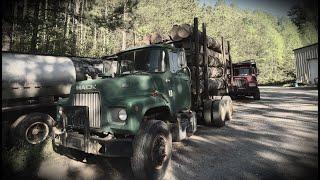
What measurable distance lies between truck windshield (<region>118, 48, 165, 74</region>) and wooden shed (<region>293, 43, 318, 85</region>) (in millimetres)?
28389

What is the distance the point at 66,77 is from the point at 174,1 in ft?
125

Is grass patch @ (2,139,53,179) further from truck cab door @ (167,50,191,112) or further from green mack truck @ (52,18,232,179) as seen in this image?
truck cab door @ (167,50,191,112)

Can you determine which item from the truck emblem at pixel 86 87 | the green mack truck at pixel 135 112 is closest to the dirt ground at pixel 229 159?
the green mack truck at pixel 135 112

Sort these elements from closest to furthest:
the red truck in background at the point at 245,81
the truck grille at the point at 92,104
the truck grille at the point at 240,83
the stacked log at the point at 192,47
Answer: the truck grille at the point at 92,104
the stacked log at the point at 192,47
the red truck in background at the point at 245,81
the truck grille at the point at 240,83

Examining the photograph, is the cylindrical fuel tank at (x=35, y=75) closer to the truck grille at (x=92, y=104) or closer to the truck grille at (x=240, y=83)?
the truck grille at (x=92, y=104)

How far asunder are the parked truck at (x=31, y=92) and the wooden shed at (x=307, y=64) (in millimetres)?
28486

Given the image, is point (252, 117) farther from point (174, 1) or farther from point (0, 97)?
point (174, 1)

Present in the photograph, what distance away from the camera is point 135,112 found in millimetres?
4910

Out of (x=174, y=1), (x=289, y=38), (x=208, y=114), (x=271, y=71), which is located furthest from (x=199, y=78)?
(x=289, y=38)

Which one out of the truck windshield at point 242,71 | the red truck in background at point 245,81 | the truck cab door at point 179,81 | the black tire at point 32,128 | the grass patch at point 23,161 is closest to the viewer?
the grass patch at point 23,161

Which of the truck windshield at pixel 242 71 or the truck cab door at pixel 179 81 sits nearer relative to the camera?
the truck cab door at pixel 179 81

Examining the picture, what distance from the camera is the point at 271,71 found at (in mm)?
51156

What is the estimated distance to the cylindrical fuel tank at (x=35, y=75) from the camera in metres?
7.90

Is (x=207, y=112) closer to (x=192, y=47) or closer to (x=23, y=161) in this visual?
(x=192, y=47)
